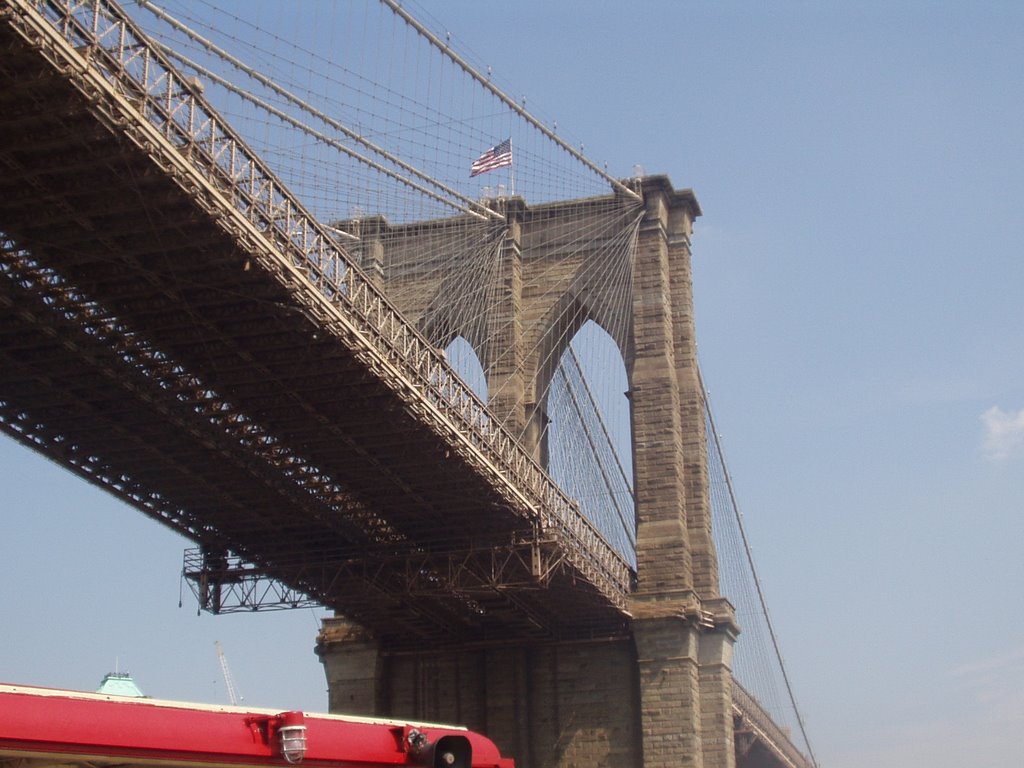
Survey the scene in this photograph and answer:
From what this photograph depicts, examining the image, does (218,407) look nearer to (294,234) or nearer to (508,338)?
(294,234)

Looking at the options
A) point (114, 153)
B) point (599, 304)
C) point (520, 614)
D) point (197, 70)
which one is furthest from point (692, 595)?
point (114, 153)

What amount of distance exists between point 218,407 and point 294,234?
24.3 ft

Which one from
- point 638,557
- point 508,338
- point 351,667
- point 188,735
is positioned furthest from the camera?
point 508,338

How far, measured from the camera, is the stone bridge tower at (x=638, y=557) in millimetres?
51281

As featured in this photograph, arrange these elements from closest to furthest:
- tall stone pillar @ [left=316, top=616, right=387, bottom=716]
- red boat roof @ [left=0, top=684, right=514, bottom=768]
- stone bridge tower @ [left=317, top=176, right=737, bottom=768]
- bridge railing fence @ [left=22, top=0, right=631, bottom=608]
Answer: red boat roof @ [left=0, top=684, right=514, bottom=768], bridge railing fence @ [left=22, top=0, right=631, bottom=608], stone bridge tower @ [left=317, top=176, right=737, bottom=768], tall stone pillar @ [left=316, top=616, right=387, bottom=716]

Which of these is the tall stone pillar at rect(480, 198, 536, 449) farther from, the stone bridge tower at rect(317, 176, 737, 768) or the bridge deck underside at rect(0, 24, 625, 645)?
the bridge deck underside at rect(0, 24, 625, 645)

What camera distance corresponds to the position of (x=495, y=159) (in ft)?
175

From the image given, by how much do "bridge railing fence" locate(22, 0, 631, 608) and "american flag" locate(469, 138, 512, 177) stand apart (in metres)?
12.9

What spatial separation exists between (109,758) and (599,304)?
141ft

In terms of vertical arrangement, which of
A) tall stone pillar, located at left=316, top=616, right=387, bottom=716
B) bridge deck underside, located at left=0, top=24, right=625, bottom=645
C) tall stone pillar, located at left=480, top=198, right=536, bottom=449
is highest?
tall stone pillar, located at left=480, top=198, right=536, bottom=449

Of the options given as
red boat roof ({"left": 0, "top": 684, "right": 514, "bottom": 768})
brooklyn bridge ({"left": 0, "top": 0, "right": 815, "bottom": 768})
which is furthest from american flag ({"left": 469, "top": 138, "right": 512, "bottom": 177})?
red boat roof ({"left": 0, "top": 684, "right": 514, "bottom": 768})

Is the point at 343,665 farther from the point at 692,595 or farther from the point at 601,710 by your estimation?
the point at 692,595

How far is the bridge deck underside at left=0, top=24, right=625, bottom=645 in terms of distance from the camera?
91.6 feet

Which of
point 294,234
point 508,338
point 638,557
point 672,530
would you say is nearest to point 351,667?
point 638,557
